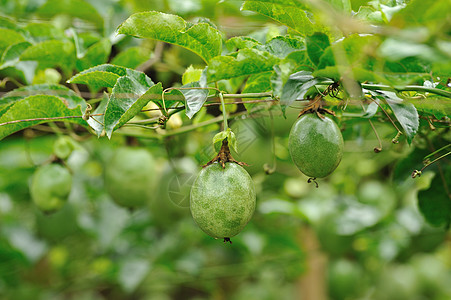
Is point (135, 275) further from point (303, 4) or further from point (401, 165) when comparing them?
point (303, 4)

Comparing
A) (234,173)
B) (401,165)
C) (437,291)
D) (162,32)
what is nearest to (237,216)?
(234,173)

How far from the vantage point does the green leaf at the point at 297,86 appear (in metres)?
0.62

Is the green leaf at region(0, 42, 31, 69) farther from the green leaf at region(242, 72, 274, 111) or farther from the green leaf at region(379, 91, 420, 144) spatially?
the green leaf at region(379, 91, 420, 144)

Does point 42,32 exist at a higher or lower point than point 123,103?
lower

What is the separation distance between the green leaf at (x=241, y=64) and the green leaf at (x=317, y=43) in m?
0.06

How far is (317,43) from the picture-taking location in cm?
63

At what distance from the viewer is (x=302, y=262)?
7.41ft

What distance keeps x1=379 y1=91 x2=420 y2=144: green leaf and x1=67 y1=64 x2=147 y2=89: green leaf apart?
0.40 metres

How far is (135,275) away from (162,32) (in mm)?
1468

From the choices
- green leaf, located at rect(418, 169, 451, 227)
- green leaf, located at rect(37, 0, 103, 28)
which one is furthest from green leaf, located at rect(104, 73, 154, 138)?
green leaf, located at rect(37, 0, 103, 28)

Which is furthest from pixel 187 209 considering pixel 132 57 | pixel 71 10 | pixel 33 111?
pixel 33 111

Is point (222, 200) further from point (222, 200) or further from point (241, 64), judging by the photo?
point (241, 64)

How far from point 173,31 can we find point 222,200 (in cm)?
28

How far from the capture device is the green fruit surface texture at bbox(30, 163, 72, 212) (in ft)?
3.96
